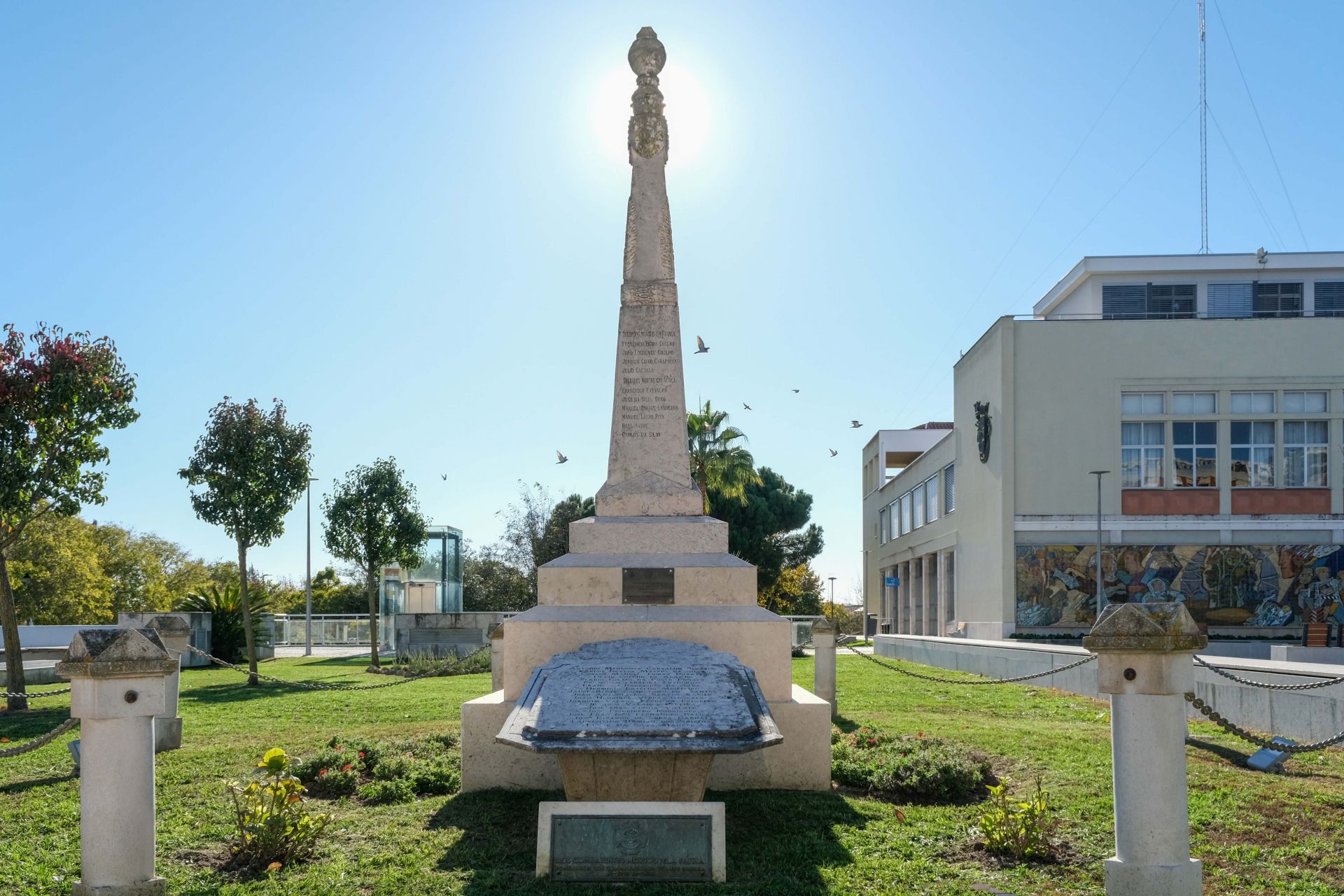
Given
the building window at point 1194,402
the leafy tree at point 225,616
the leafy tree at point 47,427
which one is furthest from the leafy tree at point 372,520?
the building window at point 1194,402

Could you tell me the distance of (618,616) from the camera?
8883 mm

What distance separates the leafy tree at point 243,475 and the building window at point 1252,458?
89.2 ft

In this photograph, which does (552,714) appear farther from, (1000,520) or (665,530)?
(1000,520)

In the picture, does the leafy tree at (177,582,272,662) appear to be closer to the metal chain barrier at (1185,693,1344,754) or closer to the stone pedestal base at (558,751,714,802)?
the stone pedestal base at (558,751,714,802)

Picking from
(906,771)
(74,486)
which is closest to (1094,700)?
(906,771)

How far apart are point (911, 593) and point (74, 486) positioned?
135ft

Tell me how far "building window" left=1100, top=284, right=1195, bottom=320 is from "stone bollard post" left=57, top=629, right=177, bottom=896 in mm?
38834

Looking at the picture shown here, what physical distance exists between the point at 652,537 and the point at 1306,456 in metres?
30.1

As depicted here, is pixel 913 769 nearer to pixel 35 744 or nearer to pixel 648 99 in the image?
pixel 35 744

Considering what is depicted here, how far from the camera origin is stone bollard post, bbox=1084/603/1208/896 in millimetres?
5211

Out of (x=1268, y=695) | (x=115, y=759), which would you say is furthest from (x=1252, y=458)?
(x=115, y=759)

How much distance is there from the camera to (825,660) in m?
13.1

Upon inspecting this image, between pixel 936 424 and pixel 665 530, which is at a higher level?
pixel 936 424

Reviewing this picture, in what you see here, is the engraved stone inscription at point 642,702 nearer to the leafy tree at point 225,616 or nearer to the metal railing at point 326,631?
the leafy tree at point 225,616
